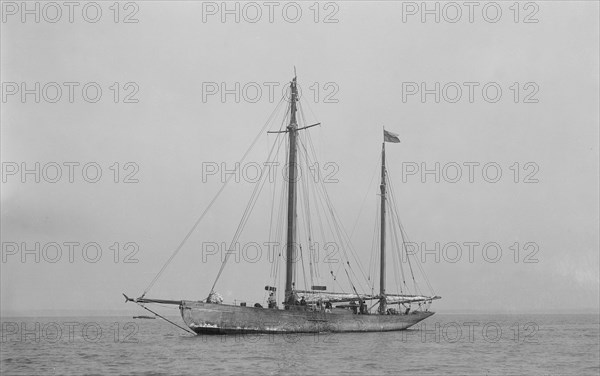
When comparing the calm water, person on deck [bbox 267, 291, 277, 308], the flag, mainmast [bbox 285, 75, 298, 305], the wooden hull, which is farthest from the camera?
the flag

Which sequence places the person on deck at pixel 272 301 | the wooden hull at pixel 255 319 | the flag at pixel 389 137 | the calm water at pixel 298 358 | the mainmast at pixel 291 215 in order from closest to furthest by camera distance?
the calm water at pixel 298 358, the wooden hull at pixel 255 319, the person on deck at pixel 272 301, the mainmast at pixel 291 215, the flag at pixel 389 137

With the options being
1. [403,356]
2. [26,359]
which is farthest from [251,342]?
[26,359]

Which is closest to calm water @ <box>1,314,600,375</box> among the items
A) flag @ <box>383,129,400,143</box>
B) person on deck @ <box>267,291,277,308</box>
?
person on deck @ <box>267,291,277,308</box>

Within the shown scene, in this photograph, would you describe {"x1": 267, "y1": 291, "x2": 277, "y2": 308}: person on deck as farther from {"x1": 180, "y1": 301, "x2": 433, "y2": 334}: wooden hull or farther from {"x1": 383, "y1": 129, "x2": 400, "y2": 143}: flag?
{"x1": 383, "y1": 129, "x2": 400, "y2": 143}: flag

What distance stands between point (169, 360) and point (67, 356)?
28.6 feet

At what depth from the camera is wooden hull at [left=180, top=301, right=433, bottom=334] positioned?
52.0 meters

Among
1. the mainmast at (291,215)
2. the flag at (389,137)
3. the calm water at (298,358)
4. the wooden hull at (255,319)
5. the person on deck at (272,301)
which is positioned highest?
the flag at (389,137)

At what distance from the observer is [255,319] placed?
5328 centimetres

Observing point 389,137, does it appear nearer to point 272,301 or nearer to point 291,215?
point 291,215

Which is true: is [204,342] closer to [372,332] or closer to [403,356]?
[403,356]

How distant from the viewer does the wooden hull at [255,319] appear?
5200cm

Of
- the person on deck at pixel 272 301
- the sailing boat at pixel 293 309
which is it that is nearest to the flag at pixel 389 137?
the sailing boat at pixel 293 309

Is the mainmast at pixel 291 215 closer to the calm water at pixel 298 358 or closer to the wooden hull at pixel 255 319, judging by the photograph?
the wooden hull at pixel 255 319

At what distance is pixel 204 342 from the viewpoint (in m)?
50.0
